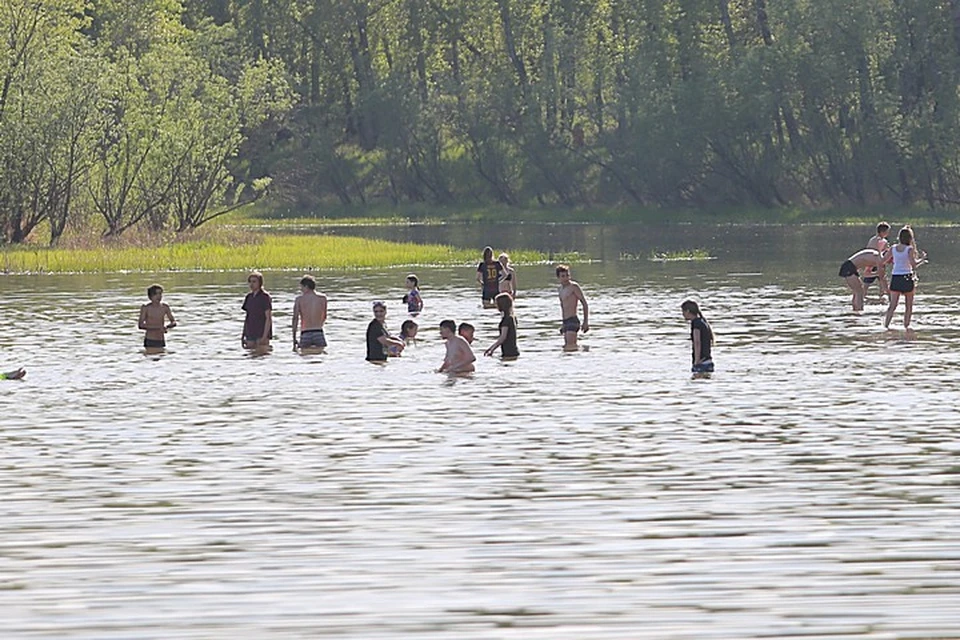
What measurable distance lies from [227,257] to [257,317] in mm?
31423

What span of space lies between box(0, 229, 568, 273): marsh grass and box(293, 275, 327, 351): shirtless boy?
27.6m

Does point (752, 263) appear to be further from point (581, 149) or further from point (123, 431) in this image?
point (581, 149)

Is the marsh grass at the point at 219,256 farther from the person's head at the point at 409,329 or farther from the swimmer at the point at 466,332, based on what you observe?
the swimmer at the point at 466,332

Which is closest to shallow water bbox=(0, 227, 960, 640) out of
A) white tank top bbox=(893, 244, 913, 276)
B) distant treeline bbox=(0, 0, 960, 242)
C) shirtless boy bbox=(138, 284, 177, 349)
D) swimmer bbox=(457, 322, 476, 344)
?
swimmer bbox=(457, 322, 476, 344)

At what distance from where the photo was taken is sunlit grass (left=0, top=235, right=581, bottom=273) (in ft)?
188

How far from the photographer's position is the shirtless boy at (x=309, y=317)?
2931 centimetres

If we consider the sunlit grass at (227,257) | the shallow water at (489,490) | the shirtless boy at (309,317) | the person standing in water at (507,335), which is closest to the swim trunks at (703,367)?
the shallow water at (489,490)

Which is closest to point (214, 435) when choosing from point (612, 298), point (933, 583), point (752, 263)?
point (933, 583)

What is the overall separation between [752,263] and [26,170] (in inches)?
1026

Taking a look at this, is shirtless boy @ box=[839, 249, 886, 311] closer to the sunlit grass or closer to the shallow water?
the shallow water

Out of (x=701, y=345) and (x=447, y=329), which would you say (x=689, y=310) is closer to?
(x=701, y=345)

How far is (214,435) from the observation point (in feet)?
65.6

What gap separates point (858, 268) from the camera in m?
37.2

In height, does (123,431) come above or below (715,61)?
below
